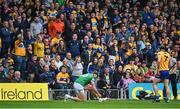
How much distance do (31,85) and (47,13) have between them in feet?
13.8

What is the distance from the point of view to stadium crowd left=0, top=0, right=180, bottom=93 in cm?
2305

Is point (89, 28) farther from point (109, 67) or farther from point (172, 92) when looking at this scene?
point (172, 92)

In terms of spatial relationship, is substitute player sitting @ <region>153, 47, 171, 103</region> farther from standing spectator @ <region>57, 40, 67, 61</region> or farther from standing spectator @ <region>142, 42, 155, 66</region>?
standing spectator @ <region>142, 42, 155, 66</region>

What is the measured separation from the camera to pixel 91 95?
2275 cm

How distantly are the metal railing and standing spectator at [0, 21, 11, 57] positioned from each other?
2555 millimetres

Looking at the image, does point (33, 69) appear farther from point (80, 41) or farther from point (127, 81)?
point (127, 81)

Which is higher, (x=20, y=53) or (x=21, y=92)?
(x=20, y=53)

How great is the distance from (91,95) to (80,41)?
271 centimetres

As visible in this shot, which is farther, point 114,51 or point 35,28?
point 114,51

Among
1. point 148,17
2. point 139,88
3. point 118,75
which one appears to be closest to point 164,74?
point 139,88

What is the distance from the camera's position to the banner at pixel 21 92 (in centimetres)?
2157

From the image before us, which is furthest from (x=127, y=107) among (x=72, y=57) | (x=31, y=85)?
(x=72, y=57)

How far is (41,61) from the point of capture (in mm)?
23016

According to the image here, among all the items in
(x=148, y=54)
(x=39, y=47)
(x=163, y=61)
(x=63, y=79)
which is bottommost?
(x=63, y=79)
